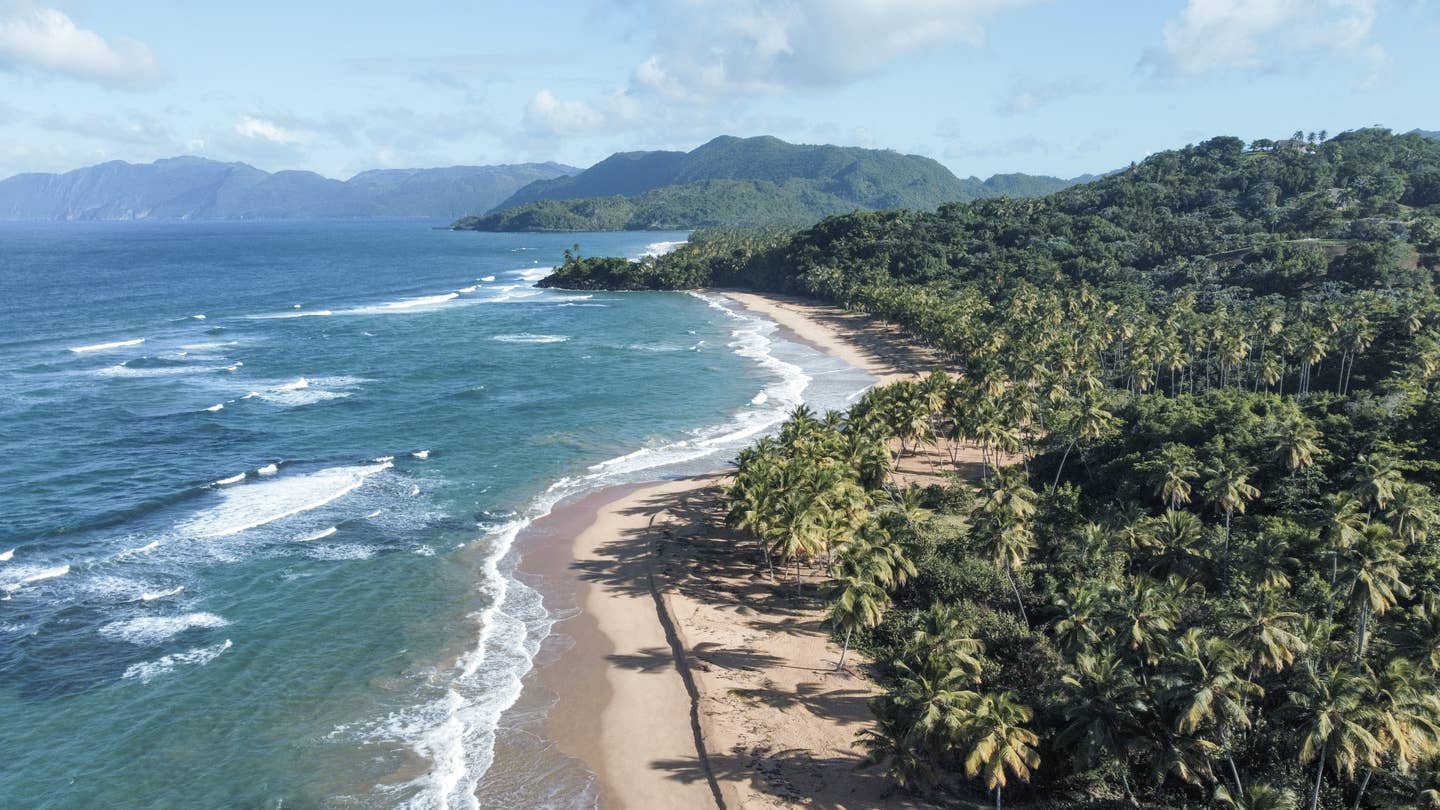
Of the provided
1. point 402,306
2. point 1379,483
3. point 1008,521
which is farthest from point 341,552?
point 402,306

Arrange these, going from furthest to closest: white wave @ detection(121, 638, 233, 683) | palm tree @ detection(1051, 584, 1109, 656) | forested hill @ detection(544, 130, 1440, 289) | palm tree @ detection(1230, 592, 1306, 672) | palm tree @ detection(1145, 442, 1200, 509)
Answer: forested hill @ detection(544, 130, 1440, 289) < palm tree @ detection(1145, 442, 1200, 509) < white wave @ detection(121, 638, 233, 683) < palm tree @ detection(1051, 584, 1109, 656) < palm tree @ detection(1230, 592, 1306, 672)

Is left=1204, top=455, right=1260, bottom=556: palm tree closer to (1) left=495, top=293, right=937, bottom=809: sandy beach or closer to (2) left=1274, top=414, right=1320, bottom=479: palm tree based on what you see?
(2) left=1274, top=414, right=1320, bottom=479: palm tree

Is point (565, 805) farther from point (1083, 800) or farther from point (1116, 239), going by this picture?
point (1116, 239)

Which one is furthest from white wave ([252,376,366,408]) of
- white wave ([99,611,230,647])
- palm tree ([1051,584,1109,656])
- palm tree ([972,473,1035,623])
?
palm tree ([1051,584,1109,656])

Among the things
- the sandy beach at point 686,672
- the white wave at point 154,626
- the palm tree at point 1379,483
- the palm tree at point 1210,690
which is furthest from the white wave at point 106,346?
the palm tree at point 1379,483

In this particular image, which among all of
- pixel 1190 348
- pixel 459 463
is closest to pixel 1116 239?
pixel 1190 348

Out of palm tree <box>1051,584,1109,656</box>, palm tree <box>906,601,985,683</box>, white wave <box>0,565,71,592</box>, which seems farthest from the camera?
white wave <box>0,565,71,592</box>

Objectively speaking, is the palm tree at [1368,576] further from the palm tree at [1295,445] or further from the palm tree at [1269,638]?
the palm tree at [1295,445]

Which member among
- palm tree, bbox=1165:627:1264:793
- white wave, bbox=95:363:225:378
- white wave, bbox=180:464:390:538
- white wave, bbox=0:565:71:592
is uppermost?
palm tree, bbox=1165:627:1264:793
